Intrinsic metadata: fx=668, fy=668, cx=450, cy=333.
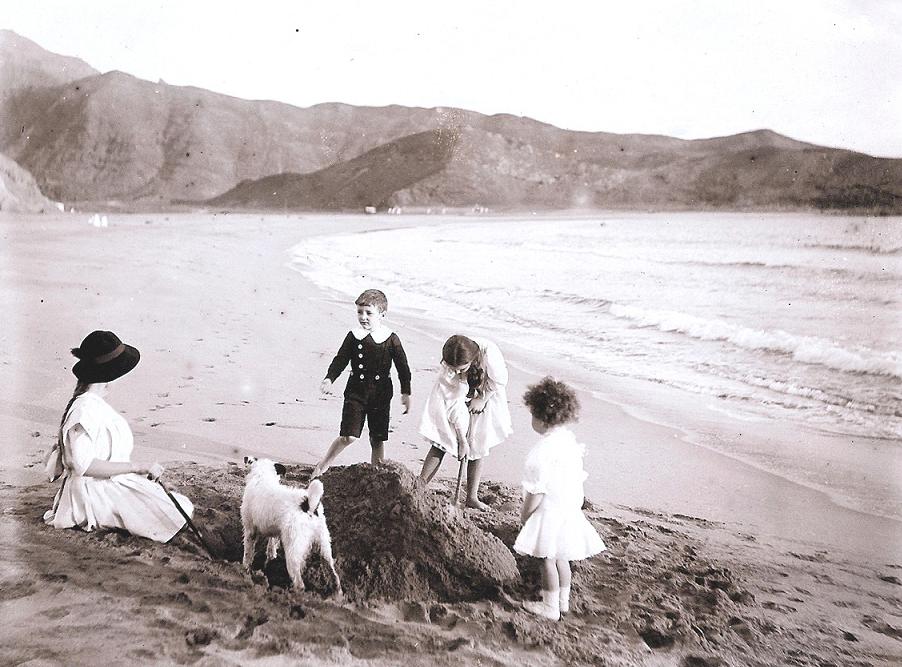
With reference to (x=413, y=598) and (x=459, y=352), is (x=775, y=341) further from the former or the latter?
(x=413, y=598)

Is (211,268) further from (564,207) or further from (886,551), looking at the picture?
(886,551)

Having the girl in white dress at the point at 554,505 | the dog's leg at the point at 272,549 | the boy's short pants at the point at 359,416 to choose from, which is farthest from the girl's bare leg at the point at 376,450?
the girl in white dress at the point at 554,505

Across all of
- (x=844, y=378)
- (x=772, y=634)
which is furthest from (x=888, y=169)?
(x=772, y=634)

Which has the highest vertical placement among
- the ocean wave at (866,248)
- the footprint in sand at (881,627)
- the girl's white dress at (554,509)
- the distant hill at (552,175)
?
the distant hill at (552,175)

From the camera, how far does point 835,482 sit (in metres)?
3.15

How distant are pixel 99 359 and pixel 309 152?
1.63m

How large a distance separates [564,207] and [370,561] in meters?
3.86

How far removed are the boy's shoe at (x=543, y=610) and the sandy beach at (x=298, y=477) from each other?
37mm

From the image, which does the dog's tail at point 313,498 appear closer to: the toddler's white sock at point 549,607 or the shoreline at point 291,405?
the toddler's white sock at point 549,607

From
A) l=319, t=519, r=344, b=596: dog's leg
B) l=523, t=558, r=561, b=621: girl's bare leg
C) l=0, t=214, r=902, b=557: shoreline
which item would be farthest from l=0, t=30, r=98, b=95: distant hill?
l=523, t=558, r=561, b=621: girl's bare leg

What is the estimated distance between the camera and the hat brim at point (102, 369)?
7.46 feet

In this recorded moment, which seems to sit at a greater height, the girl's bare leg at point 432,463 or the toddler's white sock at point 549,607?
the girl's bare leg at point 432,463

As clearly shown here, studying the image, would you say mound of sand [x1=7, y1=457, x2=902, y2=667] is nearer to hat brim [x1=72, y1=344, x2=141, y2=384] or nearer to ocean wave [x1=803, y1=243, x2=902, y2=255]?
hat brim [x1=72, y1=344, x2=141, y2=384]

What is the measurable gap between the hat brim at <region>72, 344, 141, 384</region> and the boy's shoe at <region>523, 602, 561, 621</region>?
5.18 ft
